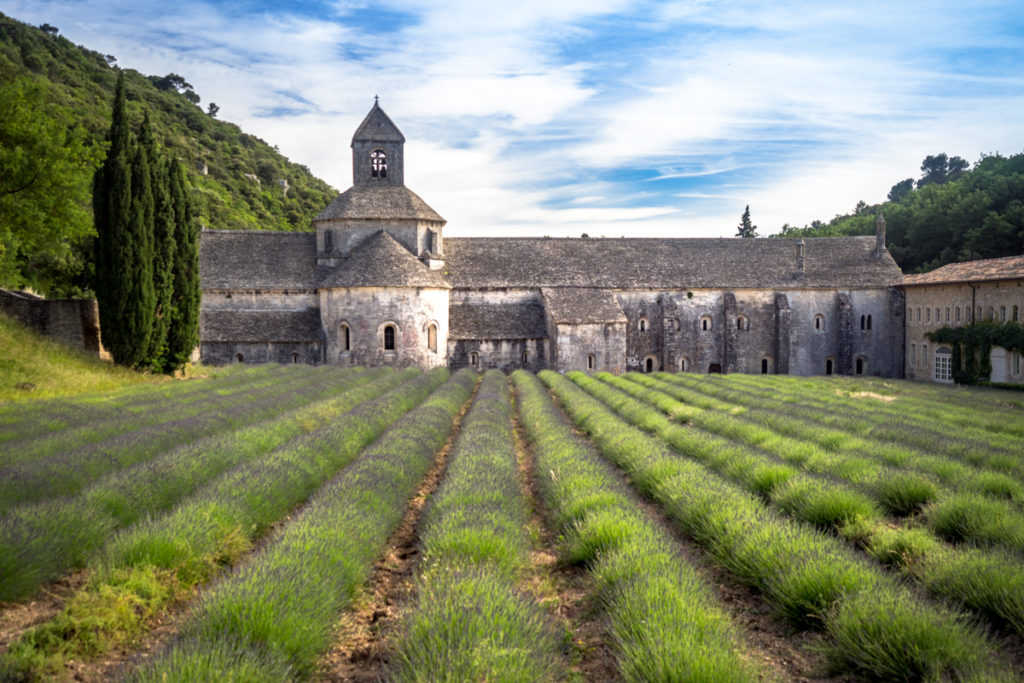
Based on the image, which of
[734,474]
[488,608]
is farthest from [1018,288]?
[488,608]

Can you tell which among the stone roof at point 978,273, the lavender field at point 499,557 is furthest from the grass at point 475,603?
the stone roof at point 978,273

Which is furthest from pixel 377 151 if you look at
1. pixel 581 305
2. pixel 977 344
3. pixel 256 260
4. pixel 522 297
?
pixel 977 344

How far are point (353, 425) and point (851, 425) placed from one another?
10764mm

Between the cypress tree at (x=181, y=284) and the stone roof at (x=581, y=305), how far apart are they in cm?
1756

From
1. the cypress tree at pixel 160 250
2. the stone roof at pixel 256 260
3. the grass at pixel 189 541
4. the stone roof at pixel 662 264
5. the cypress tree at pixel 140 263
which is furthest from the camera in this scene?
the stone roof at pixel 662 264

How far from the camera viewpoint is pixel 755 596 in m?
6.54

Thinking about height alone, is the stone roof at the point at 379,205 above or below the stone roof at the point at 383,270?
above

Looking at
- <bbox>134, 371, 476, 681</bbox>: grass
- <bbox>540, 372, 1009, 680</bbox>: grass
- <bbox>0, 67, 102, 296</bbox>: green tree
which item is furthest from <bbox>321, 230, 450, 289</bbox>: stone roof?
<bbox>540, 372, 1009, 680</bbox>: grass

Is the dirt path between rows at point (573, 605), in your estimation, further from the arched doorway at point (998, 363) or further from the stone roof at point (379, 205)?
the arched doorway at point (998, 363)

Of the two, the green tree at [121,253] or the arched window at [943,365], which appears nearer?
the green tree at [121,253]

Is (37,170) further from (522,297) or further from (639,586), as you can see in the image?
(522,297)

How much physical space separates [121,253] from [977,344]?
3871 cm

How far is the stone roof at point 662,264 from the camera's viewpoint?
136ft

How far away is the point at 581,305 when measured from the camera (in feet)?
125
